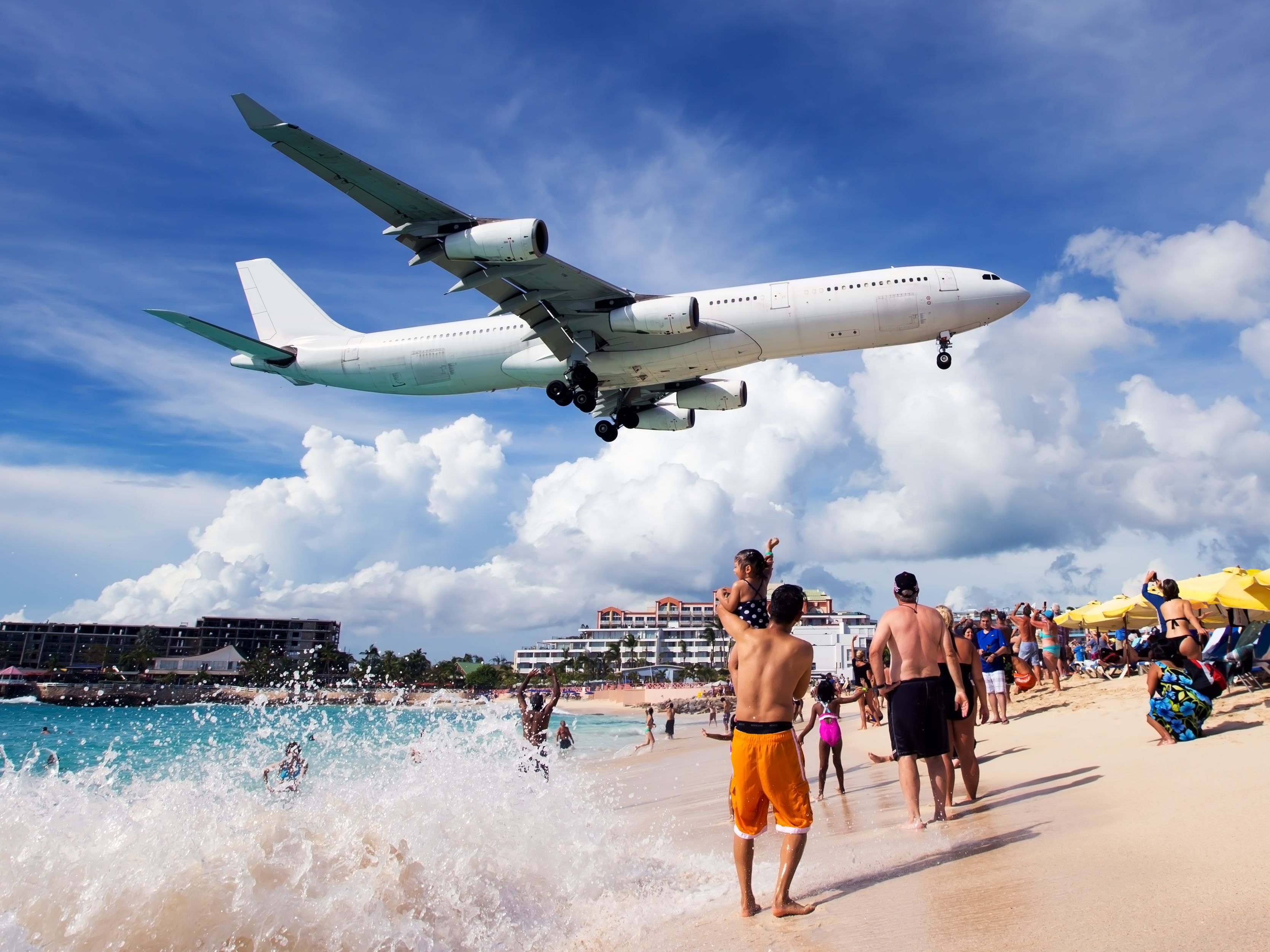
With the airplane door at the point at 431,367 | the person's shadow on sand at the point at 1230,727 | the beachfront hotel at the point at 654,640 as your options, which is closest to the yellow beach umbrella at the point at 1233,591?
the person's shadow on sand at the point at 1230,727

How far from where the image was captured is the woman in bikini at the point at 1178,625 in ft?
31.3

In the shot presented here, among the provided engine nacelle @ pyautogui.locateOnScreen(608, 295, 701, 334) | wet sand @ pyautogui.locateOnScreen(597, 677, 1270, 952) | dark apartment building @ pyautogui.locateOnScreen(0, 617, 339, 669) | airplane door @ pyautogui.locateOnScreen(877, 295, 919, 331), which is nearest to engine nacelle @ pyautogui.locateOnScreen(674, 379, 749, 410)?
engine nacelle @ pyautogui.locateOnScreen(608, 295, 701, 334)

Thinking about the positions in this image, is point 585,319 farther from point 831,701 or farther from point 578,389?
point 831,701

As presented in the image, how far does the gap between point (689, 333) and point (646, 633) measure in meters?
159

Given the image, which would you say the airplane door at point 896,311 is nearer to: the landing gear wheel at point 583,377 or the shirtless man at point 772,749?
the landing gear wheel at point 583,377

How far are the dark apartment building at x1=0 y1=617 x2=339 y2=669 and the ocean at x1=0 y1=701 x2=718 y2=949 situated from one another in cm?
13459

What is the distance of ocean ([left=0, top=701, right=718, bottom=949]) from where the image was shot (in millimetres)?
5820

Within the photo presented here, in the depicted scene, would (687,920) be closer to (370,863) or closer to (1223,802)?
(370,863)

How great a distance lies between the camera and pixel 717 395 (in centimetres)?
2542

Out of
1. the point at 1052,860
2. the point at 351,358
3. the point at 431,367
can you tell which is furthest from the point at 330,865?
the point at 351,358

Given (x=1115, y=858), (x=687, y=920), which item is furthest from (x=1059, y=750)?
(x=687, y=920)

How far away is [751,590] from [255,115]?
56.3 feet

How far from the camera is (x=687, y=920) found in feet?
18.1

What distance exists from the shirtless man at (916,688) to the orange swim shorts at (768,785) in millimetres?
2057
